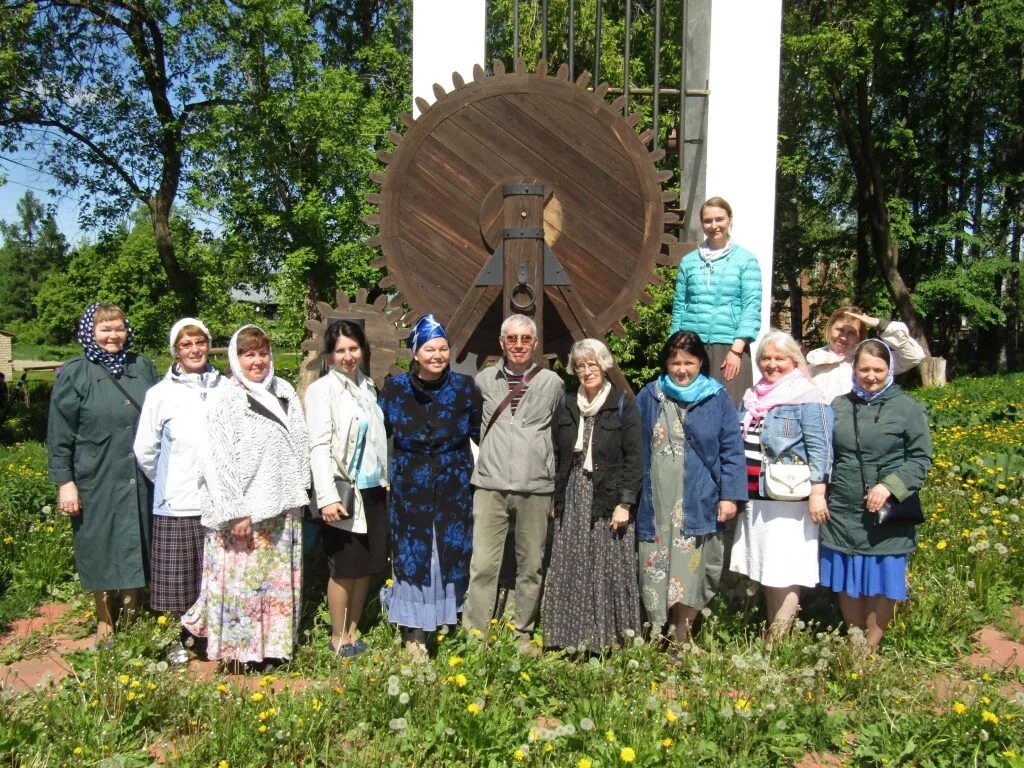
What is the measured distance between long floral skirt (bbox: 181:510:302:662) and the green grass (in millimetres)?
147

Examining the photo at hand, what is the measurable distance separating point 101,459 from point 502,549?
69.3 inches

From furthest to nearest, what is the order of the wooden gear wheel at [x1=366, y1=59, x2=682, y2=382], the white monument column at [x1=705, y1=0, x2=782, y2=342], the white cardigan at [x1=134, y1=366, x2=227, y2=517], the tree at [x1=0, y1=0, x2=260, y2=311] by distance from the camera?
the tree at [x1=0, y1=0, x2=260, y2=311], the white monument column at [x1=705, y1=0, x2=782, y2=342], the wooden gear wheel at [x1=366, y1=59, x2=682, y2=382], the white cardigan at [x1=134, y1=366, x2=227, y2=517]

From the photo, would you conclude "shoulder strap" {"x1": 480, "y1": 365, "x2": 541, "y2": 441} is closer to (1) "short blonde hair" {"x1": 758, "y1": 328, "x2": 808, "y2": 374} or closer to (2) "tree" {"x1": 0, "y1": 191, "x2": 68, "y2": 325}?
(1) "short blonde hair" {"x1": 758, "y1": 328, "x2": 808, "y2": 374}

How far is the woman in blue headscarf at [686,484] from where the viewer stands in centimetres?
351

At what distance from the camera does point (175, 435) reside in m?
3.60

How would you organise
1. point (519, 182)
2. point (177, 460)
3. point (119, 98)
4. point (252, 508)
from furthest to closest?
point (119, 98) → point (519, 182) → point (177, 460) → point (252, 508)

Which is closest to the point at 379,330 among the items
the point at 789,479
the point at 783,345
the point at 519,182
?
the point at 519,182

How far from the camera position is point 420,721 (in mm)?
2877

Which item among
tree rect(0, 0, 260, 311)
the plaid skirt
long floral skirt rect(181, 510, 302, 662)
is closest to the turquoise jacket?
long floral skirt rect(181, 510, 302, 662)

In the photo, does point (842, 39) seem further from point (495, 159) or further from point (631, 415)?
point (631, 415)

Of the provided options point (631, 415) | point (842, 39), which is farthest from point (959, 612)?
point (842, 39)

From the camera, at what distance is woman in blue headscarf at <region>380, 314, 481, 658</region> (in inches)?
139

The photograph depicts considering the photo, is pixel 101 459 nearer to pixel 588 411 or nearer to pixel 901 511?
pixel 588 411

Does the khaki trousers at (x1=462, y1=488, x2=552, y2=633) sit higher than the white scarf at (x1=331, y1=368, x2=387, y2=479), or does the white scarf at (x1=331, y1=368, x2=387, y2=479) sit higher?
the white scarf at (x1=331, y1=368, x2=387, y2=479)
